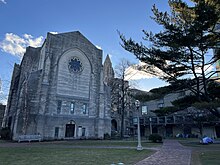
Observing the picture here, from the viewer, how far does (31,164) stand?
314 inches

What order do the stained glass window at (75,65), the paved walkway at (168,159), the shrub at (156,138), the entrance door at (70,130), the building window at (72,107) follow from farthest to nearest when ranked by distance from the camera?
the stained glass window at (75,65), the building window at (72,107), the entrance door at (70,130), the shrub at (156,138), the paved walkway at (168,159)

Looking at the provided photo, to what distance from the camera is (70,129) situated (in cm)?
3055

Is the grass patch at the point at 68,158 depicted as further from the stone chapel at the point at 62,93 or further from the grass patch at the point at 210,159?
the stone chapel at the point at 62,93

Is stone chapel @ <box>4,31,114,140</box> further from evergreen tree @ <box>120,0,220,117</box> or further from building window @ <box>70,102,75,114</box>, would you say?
evergreen tree @ <box>120,0,220,117</box>

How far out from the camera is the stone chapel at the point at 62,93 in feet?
91.4

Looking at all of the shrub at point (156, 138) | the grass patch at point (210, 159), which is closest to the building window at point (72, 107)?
the shrub at point (156, 138)

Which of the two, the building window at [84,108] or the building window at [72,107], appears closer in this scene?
the building window at [72,107]

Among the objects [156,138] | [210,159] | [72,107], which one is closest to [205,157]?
[210,159]

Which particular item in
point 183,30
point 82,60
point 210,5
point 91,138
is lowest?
point 91,138

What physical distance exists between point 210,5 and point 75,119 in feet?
86.1

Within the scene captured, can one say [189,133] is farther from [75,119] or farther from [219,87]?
[219,87]

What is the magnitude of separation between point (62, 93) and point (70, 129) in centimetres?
639

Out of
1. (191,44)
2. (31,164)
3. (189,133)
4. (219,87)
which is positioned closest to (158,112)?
(219,87)

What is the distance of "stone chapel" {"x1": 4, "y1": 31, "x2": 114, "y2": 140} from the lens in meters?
27.8
